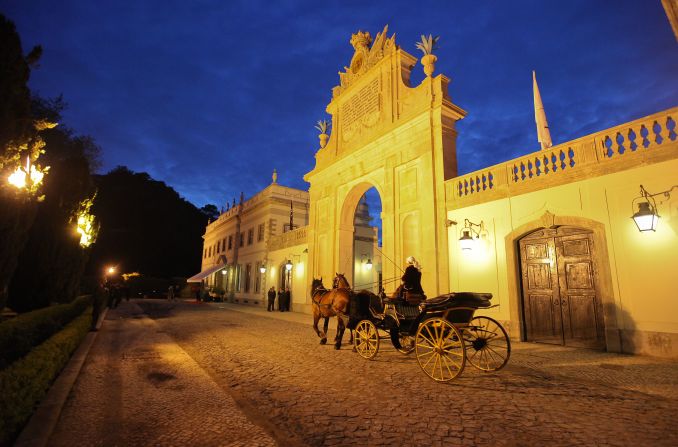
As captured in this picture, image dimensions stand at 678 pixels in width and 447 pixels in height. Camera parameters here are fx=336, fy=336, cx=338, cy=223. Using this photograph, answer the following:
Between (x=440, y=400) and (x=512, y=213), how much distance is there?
6820mm

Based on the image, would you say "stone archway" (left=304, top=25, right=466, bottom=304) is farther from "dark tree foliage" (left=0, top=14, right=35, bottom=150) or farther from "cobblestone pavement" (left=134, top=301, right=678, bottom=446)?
"dark tree foliage" (left=0, top=14, right=35, bottom=150)

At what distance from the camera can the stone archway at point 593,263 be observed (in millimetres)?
7367

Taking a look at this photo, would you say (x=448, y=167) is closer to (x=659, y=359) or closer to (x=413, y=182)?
(x=413, y=182)

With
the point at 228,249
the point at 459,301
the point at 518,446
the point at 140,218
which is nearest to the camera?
the point at 518,446

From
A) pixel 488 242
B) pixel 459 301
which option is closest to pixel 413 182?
pixel 488 242

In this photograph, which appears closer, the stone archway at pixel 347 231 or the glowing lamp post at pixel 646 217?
the glowing lamp post at pixel 646 217

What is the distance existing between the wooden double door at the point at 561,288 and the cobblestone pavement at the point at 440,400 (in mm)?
1043

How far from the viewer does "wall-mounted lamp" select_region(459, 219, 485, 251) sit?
10.2m

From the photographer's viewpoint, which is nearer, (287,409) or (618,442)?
(618,442)

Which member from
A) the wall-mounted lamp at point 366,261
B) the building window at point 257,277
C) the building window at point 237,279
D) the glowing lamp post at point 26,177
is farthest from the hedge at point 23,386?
the building window at point 237,279

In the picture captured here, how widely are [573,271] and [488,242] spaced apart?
2.26 m

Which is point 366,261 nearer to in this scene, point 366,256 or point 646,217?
point 366,256

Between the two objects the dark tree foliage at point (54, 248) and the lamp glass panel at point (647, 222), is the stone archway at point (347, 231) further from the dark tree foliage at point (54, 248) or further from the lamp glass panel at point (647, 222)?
the lamp glass panel at point (647, 222)

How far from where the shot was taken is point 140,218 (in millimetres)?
47438
